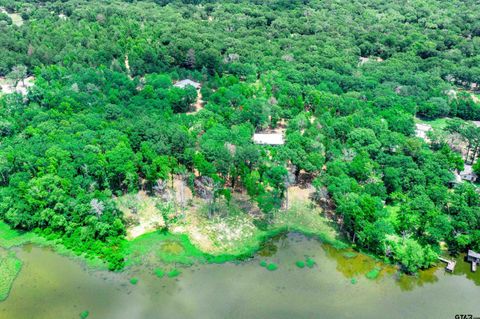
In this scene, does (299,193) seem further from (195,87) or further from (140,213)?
(195,87)

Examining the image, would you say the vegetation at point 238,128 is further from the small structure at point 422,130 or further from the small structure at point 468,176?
the small structure at point 422,130

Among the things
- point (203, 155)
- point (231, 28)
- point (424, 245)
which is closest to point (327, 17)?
point (231, 28)

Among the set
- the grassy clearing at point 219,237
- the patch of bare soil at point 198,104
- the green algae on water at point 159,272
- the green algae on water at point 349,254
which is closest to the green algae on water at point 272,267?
the grassy clearing at point 219,237

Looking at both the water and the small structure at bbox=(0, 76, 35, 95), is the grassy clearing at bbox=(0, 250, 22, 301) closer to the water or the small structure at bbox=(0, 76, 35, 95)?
the water

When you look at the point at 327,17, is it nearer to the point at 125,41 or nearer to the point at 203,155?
the point at 125,41

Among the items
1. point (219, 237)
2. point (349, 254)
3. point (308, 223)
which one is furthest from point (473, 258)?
point (219, 237)

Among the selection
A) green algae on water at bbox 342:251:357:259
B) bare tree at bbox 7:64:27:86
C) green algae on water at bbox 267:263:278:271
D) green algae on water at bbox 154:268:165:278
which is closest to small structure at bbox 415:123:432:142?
green algae on water at bbox 342:251:357:259
